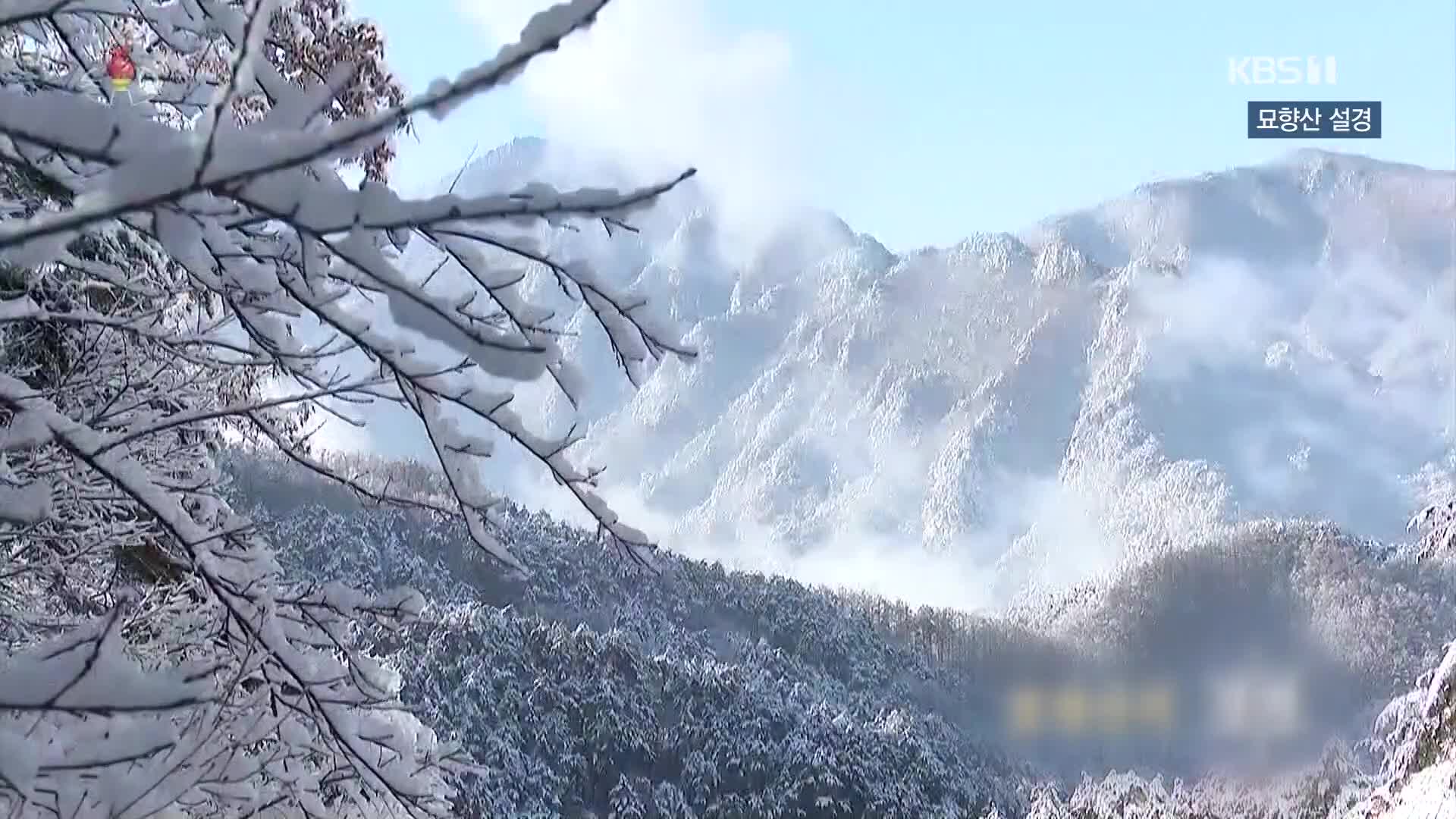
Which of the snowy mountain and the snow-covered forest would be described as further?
the snowy mountain

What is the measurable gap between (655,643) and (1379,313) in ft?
383

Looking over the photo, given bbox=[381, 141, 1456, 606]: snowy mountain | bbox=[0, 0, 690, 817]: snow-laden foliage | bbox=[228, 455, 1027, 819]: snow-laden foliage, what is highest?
bbox=[381, 141, 1456, 606]: snowy mountain

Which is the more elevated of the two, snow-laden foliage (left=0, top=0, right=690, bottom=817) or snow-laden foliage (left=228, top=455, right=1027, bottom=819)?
snow-laden foliage (left=228, top=455, right=1027, bottom=819)

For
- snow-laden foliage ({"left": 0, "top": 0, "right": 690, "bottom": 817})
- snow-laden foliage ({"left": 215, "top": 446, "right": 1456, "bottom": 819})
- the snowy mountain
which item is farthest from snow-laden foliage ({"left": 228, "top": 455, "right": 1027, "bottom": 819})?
the snowy mountain

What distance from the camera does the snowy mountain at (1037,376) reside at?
112 meters

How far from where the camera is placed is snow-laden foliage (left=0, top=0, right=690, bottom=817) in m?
0.69

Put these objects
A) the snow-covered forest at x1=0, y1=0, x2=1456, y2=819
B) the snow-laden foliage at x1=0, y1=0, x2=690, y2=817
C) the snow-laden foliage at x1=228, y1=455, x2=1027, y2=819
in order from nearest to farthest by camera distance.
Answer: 1. the snow-laden foliage at x1=0, y1=0, x2=690, y2=817
2. the snow-covered forest at x1=0, y1=0, x2=1456, y2=819
3. the snow-laden foliage at x1=228, y1=455, x2=1027, y2=819

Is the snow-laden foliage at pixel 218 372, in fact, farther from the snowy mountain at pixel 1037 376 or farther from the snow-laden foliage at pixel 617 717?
the snowy mountain at pixel 1037 376

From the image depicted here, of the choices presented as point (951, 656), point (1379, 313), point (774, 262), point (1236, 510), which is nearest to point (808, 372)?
point (774, 262)

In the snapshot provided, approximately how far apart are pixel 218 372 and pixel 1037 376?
136 m

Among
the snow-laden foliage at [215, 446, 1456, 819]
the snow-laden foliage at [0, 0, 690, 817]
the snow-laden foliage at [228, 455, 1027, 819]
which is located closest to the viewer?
the snow-laden foliage at [0, 0, 690, 817]

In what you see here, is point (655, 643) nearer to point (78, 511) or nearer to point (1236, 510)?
point (78, 511)

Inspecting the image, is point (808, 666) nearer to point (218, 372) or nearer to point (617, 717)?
point (617, 717)

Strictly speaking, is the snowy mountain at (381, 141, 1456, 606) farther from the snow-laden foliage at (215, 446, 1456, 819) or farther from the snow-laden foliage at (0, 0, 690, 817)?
the snow-laden foliage at (0, 0, 690, 817)
